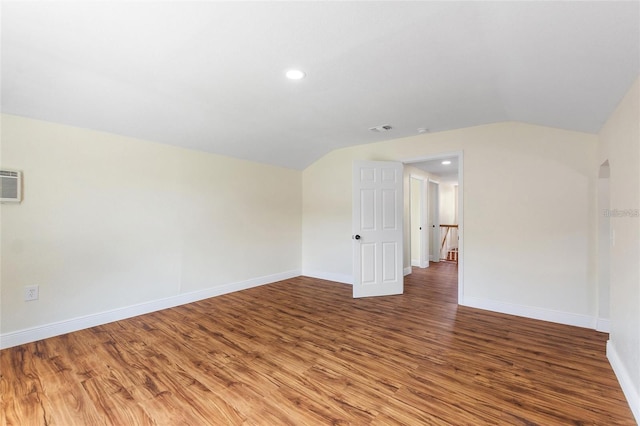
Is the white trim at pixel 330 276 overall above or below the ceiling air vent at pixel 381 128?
below

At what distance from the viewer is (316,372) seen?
2201 mm

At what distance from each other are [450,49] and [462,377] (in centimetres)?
242

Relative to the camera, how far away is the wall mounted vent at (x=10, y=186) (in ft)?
8.28

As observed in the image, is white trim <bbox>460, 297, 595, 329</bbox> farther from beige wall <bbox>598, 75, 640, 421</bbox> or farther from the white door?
the white door

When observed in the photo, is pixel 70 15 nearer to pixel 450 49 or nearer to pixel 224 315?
pixel 450 49

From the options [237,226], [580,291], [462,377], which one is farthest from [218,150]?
[580,291]

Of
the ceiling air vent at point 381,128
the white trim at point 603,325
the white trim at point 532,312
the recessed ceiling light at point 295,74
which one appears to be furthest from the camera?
the ceiling air vent at point 381,128

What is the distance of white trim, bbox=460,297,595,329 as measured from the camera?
305 centimetres

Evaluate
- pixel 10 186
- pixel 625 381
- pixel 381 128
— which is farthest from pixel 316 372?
pixel 10 186

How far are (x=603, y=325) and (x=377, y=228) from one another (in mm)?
2686

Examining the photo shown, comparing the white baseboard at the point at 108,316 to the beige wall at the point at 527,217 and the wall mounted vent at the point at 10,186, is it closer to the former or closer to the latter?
the wall mounted vent at the point at 10,186

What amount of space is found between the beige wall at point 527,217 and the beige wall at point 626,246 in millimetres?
743

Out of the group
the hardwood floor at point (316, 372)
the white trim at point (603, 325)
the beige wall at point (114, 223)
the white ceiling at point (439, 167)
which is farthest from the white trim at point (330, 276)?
the white trim at point (603, 325)

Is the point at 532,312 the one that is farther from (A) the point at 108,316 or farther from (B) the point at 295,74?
(A) the point at 108,316
